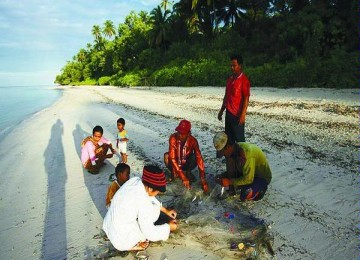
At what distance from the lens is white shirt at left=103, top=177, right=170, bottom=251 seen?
3000 millimetres

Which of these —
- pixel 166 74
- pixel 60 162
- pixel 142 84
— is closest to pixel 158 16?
pixel 142 84

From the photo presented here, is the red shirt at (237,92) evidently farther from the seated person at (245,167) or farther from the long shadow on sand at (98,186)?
the long shadow on sand at (98,186)

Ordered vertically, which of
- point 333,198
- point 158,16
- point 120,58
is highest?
point 158,16

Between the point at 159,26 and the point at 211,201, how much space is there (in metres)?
39.9

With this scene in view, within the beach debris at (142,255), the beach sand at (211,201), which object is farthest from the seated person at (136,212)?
the beach sand at (211,201)

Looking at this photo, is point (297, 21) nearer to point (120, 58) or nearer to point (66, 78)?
point (120, 58)

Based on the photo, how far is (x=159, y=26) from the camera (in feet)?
134

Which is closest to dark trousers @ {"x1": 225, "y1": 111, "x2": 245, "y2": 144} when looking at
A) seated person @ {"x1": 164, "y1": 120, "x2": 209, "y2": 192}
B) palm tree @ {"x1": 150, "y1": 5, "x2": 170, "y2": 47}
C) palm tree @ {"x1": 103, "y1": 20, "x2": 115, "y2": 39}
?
seated person @ {"x1": 164, "y1": 120, "x2": 209, "y2": 192}

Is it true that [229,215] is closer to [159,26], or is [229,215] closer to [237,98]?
[237,98]

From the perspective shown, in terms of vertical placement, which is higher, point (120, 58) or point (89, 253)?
point (120, 58)

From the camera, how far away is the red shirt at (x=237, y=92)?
503 centimetres

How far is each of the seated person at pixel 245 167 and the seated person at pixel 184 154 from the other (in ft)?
1.88

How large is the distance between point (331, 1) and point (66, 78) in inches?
3179

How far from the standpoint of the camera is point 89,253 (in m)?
3.54
